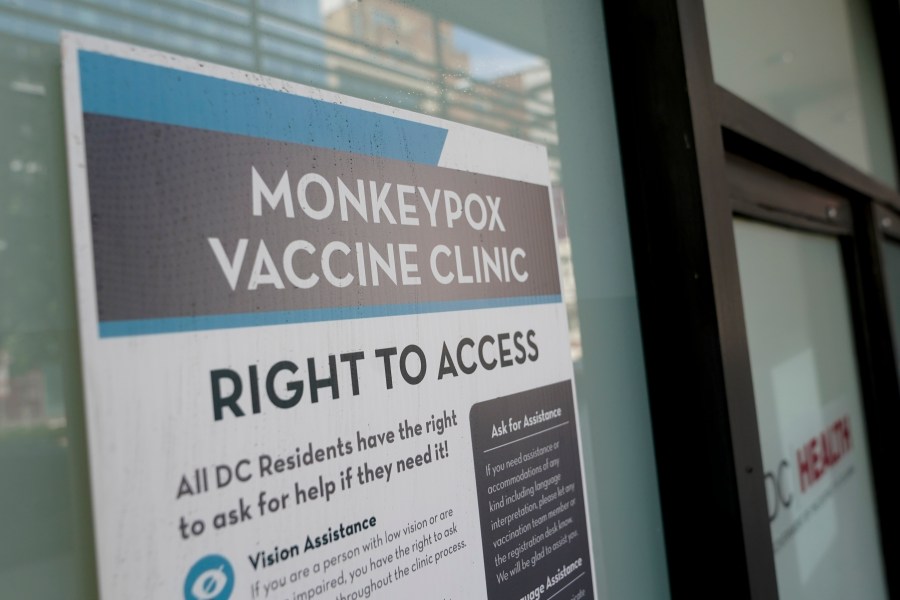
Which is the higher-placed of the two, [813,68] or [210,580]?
[813,68]

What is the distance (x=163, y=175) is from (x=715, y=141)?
968 mm

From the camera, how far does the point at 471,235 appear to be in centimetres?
81

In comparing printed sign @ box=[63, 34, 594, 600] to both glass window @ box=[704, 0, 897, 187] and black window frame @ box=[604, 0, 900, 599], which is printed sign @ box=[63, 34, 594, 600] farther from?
glass window @ box=[704, 0, 897, 187]

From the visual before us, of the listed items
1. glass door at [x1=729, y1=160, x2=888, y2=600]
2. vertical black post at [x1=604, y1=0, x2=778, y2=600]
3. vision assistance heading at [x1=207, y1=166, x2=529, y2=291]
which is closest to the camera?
vision assistance heading at [x1=207, y1=166, x2=529, y2=291]

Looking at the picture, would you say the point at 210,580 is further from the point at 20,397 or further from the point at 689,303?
the point at 689,303

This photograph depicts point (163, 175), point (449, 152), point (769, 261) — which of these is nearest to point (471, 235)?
point (449, 152)

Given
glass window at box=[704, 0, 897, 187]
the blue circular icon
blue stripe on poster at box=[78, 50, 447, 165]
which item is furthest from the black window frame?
the blue circular icon

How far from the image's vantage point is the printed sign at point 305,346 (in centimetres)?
50

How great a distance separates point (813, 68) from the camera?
6.98 feet

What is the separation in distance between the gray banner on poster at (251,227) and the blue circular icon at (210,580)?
21 cm

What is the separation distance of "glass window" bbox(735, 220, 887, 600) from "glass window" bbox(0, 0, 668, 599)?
0.48 m

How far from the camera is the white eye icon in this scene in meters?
0.51

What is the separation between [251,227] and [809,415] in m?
1.68

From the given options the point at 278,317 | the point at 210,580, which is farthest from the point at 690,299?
the point at 210,580
